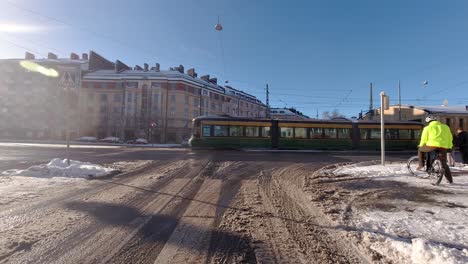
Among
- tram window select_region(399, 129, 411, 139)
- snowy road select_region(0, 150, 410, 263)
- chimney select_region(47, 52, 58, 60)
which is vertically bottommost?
snowy road select_region(0, 150, 410, 263)

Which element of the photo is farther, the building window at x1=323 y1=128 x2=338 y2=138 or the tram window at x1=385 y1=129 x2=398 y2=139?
the tram window at x1=385 y1=129 x2=398 y2=139

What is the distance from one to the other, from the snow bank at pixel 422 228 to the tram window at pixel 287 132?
16181 mm

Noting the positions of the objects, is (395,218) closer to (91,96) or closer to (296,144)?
(296,144)

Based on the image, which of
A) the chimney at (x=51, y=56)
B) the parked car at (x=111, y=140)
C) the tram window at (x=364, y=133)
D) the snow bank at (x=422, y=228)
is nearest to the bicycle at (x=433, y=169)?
the snow bank at (x=422, y=228)

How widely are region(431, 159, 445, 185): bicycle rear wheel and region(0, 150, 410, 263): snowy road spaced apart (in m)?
3.57

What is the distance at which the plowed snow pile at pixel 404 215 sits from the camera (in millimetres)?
2688

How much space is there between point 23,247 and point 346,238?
4.15 m

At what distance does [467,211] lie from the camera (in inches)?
159

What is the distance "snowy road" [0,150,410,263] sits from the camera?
2.76 m

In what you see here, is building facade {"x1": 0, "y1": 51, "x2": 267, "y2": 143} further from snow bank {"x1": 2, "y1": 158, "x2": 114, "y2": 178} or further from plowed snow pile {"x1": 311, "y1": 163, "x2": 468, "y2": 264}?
plowed snow pile {"x1": 311, "y1": 163, "x2": 468, "y2": 264}

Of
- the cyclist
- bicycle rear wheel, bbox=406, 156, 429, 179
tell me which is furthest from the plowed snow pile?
the cyclist

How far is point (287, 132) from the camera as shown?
2178cm

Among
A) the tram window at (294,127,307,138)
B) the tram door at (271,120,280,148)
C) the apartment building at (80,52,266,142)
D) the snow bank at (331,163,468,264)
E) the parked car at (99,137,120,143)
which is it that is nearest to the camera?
the snow bank at (331,163,468,264)

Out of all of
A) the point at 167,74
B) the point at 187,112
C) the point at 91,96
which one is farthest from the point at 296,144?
the point at 91,96
